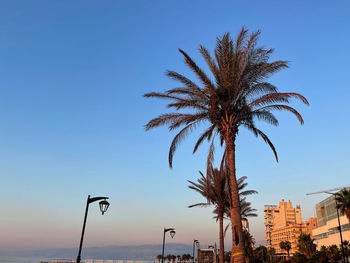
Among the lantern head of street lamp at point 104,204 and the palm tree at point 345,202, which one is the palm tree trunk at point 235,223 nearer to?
the lantern head of street lamp at point 104,204

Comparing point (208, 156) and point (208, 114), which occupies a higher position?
point (208, 114)

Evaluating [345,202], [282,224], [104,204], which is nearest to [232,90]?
[104,204]

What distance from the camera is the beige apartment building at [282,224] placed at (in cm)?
13300

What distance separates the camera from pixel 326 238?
3088 inches

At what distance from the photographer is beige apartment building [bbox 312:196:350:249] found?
227ft

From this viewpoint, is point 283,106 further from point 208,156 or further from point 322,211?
point 322,211

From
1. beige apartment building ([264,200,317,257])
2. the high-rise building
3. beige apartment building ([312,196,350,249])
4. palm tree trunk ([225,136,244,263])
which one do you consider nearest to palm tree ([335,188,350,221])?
beige apartment building ([312,196,350,249])

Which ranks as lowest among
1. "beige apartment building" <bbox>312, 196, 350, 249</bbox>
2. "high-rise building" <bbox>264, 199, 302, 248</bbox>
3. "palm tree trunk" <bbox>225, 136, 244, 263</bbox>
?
"palm tree trunk" <bbox>225, 136, 244, 263</bbox>

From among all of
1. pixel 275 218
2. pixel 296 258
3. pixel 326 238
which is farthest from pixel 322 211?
pixel 275 218

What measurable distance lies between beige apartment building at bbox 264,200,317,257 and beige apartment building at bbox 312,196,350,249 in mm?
47051

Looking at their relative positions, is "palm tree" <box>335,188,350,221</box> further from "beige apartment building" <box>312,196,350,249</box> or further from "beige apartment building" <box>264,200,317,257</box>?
"beige apartment building" <box>264,200,317,257</box>

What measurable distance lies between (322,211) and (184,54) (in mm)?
89592

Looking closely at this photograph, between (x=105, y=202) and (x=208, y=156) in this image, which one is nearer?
(x=105, y=202)

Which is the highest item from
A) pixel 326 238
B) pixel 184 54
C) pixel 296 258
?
pixel 184 54
